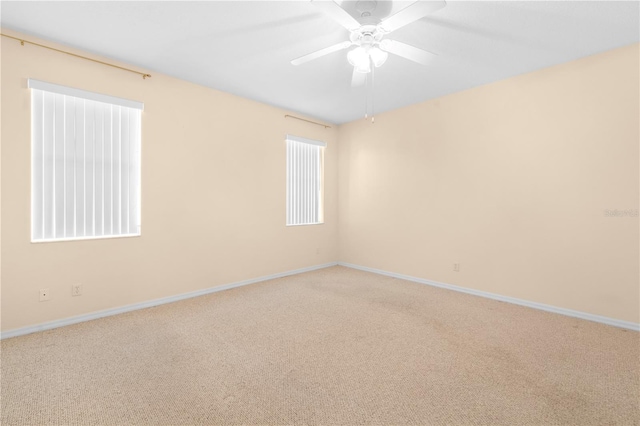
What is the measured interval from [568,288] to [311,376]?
9.27 feet

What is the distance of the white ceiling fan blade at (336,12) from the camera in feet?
5.71

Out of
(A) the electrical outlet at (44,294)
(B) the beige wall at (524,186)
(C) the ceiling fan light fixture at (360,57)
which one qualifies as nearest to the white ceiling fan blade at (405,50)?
(C) the ceiling fan light fixture at (360,57)

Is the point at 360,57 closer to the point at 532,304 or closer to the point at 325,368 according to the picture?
the point at 325,368

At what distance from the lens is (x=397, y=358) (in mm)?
2225

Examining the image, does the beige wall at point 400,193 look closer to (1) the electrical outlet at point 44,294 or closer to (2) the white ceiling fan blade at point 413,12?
(1) the electrical outlet at point 44,294

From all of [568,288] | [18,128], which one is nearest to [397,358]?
[568,288]

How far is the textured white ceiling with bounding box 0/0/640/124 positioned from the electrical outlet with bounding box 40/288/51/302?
2.20 meters

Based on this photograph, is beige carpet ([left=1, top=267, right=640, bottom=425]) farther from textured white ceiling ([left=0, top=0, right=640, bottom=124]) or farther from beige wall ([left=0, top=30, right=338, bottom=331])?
textured white ceiling ([left=0, top=0, right=640, bottom=124])

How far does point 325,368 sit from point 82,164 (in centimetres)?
287

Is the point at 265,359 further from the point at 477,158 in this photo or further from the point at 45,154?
the point at 477,158

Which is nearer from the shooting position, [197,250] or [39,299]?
[39,299]

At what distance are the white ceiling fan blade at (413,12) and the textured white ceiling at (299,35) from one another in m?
0.30

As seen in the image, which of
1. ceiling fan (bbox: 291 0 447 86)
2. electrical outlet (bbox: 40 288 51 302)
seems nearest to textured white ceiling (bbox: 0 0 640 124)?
ceiling fan (bbox: 291 0 447 86)

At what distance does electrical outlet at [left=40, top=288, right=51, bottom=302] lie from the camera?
267 centimetres
